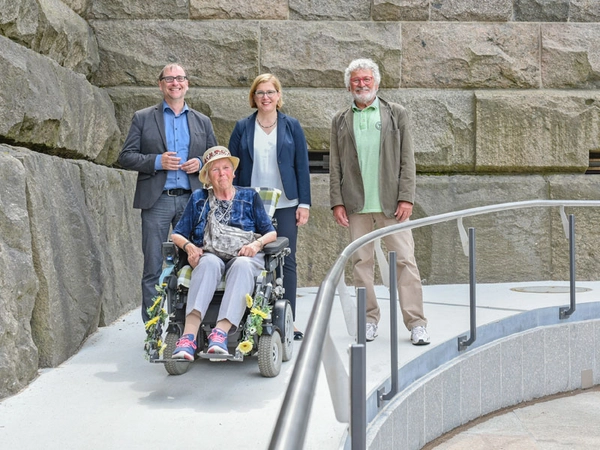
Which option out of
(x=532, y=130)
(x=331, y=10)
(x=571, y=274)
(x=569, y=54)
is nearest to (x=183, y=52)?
(x=331, y=10)

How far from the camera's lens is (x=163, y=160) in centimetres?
452

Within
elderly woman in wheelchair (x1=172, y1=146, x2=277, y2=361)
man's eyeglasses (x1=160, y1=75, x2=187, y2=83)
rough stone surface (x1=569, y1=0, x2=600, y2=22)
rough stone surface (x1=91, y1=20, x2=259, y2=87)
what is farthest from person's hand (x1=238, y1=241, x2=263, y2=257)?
rough stone surface (x1=569, y1=0, x2=600, y2=22)

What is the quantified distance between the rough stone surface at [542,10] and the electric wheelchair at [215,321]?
3750mm

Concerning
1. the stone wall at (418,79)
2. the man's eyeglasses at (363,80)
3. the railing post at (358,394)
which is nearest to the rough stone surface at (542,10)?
the stone wall at (418,79)

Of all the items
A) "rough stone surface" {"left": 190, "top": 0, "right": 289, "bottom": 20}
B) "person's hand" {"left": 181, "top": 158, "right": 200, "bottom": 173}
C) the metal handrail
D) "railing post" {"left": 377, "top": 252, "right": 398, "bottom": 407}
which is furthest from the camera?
"rough stone surface" {"left": 190, "top": 0, "right": 289, "bottom": 20}

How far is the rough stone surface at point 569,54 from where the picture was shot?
22.4 ft

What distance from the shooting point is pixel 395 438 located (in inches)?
138

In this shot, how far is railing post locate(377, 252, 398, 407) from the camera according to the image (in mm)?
3496

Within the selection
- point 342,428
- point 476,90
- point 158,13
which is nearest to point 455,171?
point 476,90

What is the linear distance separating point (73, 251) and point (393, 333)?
1885 mm

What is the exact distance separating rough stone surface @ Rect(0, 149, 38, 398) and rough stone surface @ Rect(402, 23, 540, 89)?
3.74 m

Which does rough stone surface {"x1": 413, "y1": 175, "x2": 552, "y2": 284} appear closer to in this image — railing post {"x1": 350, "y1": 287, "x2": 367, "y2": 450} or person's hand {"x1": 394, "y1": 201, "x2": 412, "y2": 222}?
person's hand {"x1": 394, "y1": 201, "x2": 412, "y2": 222}

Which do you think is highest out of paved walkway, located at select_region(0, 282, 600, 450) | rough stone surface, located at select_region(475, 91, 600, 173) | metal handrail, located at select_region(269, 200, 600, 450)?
rough stone surface, located at select_region(475, 91, 600, 173)

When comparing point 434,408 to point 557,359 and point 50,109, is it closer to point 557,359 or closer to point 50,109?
point 557,359
